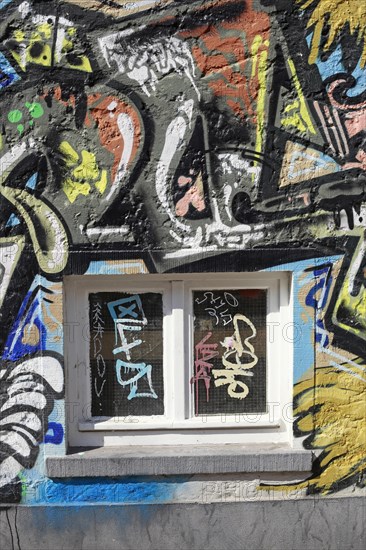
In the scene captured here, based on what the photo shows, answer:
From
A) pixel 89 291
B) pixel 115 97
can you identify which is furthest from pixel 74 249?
pixel 115 97

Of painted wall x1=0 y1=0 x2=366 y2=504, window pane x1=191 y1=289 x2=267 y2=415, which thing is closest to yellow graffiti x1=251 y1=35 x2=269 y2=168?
painted wall x1=0 y1=0 x2=366 y2=504

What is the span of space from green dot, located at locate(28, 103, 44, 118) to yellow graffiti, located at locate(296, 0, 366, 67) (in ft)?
5.99

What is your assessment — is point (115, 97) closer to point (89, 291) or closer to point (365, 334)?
point (89, 291)

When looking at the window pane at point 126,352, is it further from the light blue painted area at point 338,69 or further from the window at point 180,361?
the light blue painted area at point 338,69

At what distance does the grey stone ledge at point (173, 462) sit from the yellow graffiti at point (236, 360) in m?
0.46

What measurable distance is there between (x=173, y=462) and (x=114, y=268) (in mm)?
1395

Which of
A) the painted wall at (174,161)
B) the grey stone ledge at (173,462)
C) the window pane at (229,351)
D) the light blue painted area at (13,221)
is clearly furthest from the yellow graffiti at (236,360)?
the light blue painted area at (13,221)

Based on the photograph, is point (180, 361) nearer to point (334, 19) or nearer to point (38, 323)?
point (38, 323)

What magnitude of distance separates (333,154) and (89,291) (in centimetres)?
193

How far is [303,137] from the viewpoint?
4211 mm

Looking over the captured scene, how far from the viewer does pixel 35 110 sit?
4.17 metres

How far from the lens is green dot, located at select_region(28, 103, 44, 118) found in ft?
13.7

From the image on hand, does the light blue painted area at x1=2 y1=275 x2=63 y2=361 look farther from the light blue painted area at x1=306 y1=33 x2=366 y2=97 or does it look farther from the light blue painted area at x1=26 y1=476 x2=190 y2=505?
the light blue painted area at x1=306 y1=33 x2=366 y2=97

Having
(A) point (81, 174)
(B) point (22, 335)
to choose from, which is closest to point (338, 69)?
(A) point (81, 174)
